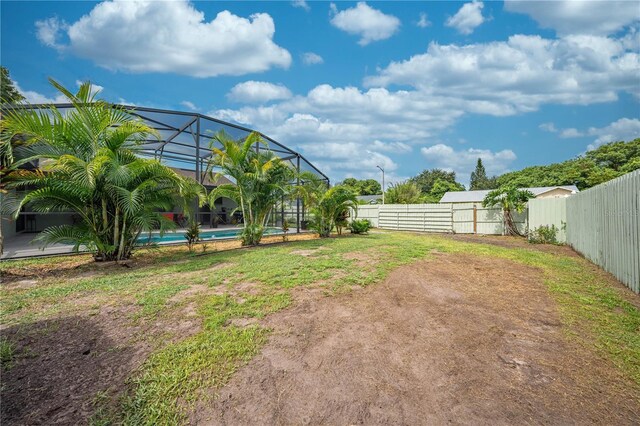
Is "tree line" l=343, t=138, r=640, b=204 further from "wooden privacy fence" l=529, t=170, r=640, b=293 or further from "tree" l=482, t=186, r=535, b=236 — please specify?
"wooden privacy fence" l=529, t=170, r=640, b=293

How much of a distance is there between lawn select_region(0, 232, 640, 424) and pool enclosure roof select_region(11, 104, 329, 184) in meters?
7.05

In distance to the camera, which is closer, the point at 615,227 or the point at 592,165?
the point at 615,227

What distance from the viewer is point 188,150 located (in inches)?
539

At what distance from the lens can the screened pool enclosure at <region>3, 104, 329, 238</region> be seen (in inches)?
455

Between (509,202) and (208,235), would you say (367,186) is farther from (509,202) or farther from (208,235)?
(208,235)

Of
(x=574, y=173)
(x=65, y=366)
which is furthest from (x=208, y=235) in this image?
(x=574, y=173)

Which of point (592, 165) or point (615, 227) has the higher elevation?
point (592, 165)

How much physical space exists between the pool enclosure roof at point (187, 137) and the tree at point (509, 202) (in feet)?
30.7

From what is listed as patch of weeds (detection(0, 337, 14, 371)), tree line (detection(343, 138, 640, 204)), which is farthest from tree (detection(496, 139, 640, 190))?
patch of weeds (detection(0, 337, 14, 371))

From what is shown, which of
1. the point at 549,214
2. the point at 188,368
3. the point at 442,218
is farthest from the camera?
the point at 442,218

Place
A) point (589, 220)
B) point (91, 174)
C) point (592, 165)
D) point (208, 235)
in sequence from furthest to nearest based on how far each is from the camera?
point (592, 165)
point (208, 235)
point (589, 220)
point (91, 174)

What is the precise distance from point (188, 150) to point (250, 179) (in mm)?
6974

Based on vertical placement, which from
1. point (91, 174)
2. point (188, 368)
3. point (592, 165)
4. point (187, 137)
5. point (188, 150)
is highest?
point (592, 165)

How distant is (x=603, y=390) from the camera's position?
205 cm
